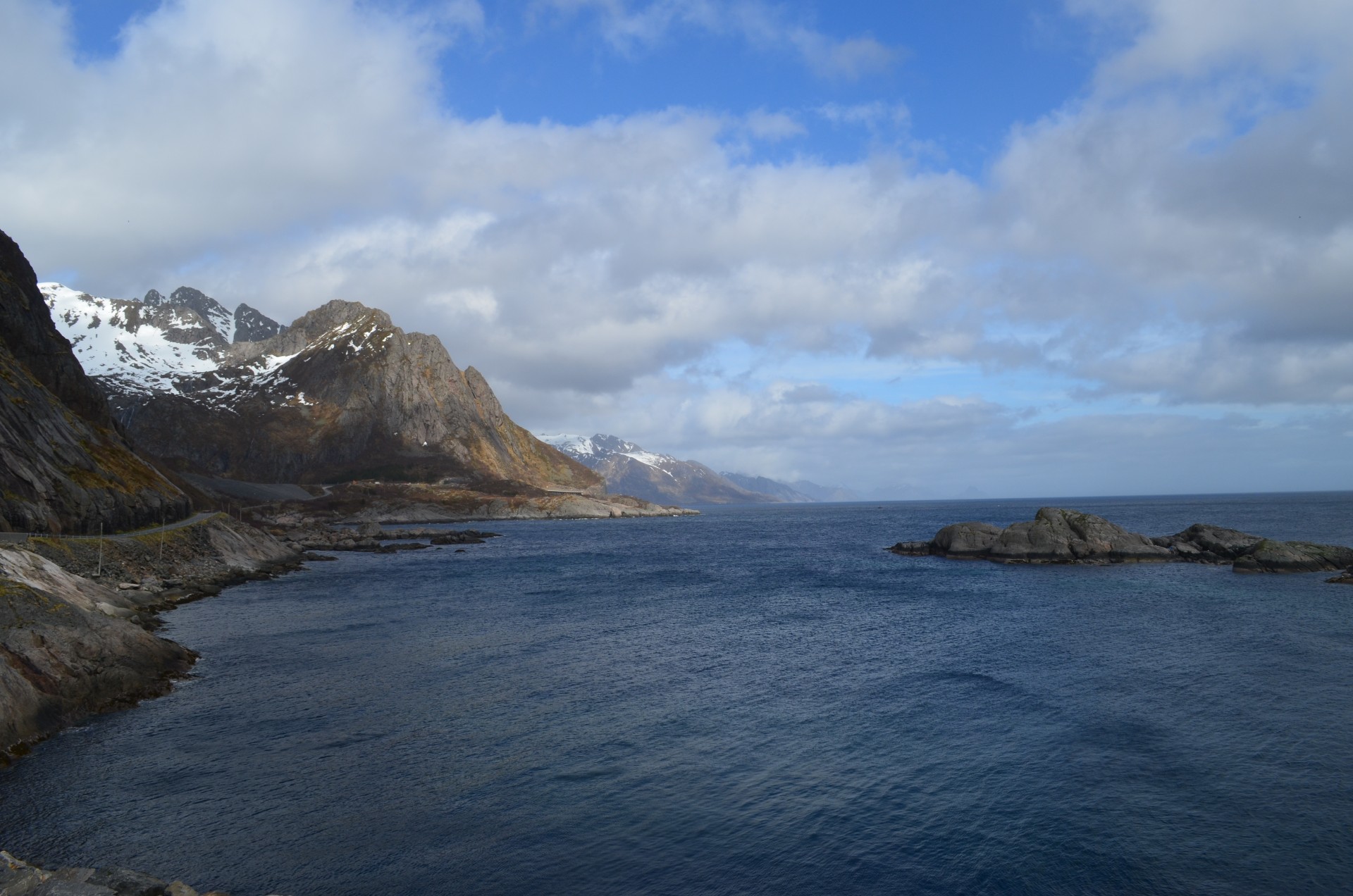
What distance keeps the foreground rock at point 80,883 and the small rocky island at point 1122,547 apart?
8824cm

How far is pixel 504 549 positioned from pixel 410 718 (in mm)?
99145

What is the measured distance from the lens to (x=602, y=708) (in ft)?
109

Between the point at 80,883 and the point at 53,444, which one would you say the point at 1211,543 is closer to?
the point at 80,883

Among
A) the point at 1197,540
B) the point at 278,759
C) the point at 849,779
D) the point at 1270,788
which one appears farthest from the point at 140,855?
the point at 1197,540

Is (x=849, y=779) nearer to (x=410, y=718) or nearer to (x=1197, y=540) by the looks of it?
(x=410, y=718)

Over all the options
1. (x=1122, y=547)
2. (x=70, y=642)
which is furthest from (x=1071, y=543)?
(x=70, y=642)

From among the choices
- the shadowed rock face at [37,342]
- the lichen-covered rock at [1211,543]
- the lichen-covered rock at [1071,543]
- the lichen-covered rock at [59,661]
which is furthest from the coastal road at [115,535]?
the lichen-covered rock at [1211,543]

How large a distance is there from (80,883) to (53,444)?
224 feet

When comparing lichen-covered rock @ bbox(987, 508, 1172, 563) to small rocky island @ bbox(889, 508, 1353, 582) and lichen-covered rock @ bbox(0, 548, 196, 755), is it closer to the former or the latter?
small rocky island @ bbox(889, 508, 1353, 582)

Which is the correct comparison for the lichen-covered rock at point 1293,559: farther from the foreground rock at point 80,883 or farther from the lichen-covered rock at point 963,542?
the foreground rock at point 80,883

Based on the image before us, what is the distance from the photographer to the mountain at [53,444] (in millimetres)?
60531

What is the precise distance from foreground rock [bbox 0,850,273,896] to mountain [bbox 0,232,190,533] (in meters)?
52.5

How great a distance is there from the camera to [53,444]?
2682 inches

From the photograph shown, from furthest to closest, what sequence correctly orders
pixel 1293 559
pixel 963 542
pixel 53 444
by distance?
pixel 963 542 < pixel 1293 559 < pixel 53 444
